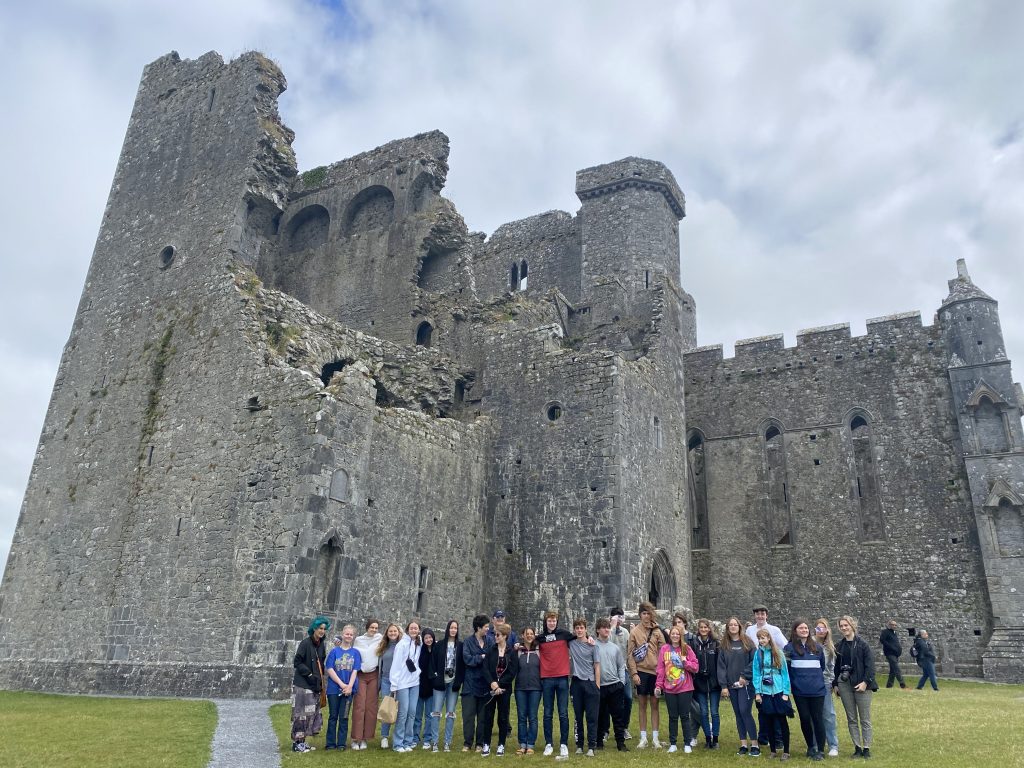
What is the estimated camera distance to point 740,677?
9562mm

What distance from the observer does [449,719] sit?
33.5 feet

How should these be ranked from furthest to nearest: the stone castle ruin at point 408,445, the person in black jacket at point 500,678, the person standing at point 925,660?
the person standing at point 925,660 → the stone castle ruin at point 408,445 → the person in black jacket at point 500,678

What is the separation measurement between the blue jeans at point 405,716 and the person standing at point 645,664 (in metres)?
2.76

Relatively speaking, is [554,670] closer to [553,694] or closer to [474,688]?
[553,694]

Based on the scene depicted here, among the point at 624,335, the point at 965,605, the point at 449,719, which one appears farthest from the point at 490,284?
the point at 449,719

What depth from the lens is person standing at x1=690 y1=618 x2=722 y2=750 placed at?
32.2 ft

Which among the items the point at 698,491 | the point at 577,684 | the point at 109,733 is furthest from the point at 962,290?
the point at 109,733

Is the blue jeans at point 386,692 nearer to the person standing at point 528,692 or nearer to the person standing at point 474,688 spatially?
the person standing at point 474,688

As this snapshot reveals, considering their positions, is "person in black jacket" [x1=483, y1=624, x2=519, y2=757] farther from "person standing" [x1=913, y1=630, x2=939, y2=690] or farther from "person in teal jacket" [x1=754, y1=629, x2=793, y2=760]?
"person standing" [x1=913, y1=630, x2=939, y2=690]

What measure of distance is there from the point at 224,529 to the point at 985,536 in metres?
19.3

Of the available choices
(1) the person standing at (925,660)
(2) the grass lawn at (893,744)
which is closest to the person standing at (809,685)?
(2) the grass lawn at (893,744)

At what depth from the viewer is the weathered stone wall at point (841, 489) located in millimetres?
22297

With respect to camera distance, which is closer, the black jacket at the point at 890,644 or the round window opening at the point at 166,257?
the black jacket at the point at 890,644

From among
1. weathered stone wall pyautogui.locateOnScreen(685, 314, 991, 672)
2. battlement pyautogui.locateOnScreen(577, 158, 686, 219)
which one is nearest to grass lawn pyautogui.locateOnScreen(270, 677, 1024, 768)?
weathered stone wall pyautogui.locateOnScreen(685, 314, 991, 672)
